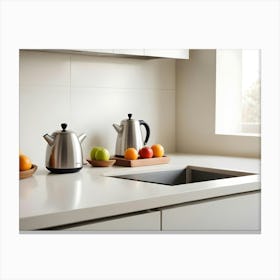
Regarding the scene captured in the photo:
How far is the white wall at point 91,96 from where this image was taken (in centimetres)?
234

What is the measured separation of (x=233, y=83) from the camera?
293cm

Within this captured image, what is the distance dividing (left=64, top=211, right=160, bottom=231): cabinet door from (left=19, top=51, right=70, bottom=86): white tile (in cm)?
100

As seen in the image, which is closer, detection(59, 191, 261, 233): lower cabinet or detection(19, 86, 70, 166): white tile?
detection(59, 191, 261, 233): lower cabinet

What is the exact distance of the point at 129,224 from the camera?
5.15 feet

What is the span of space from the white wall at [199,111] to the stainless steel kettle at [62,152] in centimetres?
100

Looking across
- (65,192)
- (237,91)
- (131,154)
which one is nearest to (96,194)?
(65,192)

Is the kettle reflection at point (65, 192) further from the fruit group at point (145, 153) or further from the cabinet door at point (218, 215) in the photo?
the fruit group at point (145, 153)

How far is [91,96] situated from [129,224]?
1.12 meters

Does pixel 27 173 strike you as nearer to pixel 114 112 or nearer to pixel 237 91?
pixel 114 112

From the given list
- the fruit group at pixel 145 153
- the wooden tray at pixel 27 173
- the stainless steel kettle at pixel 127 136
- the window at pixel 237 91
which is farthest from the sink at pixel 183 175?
the window at pixel 237 91

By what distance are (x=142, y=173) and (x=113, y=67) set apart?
2.26 ft

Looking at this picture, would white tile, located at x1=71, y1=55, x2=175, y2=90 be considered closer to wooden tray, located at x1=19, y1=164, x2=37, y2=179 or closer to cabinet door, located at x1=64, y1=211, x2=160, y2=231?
wooden tray, located at x1=19, y1=164, x2=37, y2=179

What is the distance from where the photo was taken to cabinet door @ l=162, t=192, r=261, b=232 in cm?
171

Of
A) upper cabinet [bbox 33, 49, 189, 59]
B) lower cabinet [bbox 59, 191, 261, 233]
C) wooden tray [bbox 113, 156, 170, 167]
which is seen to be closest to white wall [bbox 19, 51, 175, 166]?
upper cabinet [bbox 33, 49, 189, 59]
